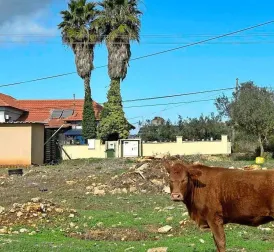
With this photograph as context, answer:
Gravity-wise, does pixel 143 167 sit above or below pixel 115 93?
below

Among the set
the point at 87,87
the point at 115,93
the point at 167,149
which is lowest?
the point at 167,149

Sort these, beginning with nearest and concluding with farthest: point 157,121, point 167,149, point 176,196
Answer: point 176,196, point 167,149, point 157,121

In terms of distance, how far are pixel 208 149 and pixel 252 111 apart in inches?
338

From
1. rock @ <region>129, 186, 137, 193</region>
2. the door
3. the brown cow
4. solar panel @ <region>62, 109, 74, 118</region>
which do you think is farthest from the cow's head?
solar panel @ <region>62, 109, 74, 118</region>

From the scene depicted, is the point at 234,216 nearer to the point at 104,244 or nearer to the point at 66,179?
the point at 104,244

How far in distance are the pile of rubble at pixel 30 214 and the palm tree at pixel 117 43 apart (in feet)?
134

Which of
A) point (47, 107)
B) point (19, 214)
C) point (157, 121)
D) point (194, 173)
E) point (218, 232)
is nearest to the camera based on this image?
point (218, 232)

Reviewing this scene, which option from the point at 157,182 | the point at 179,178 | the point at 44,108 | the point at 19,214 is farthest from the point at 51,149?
the point at 179,178

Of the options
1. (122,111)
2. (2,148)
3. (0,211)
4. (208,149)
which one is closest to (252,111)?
(208,149)

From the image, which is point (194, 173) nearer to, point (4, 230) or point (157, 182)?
point (4, 230)

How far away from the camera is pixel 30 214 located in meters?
16.8

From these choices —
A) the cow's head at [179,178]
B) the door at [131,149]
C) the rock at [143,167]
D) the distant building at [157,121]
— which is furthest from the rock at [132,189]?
the distant building at [157,121]

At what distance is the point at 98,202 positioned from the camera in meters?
21.6

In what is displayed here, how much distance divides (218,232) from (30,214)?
8.42 meters
